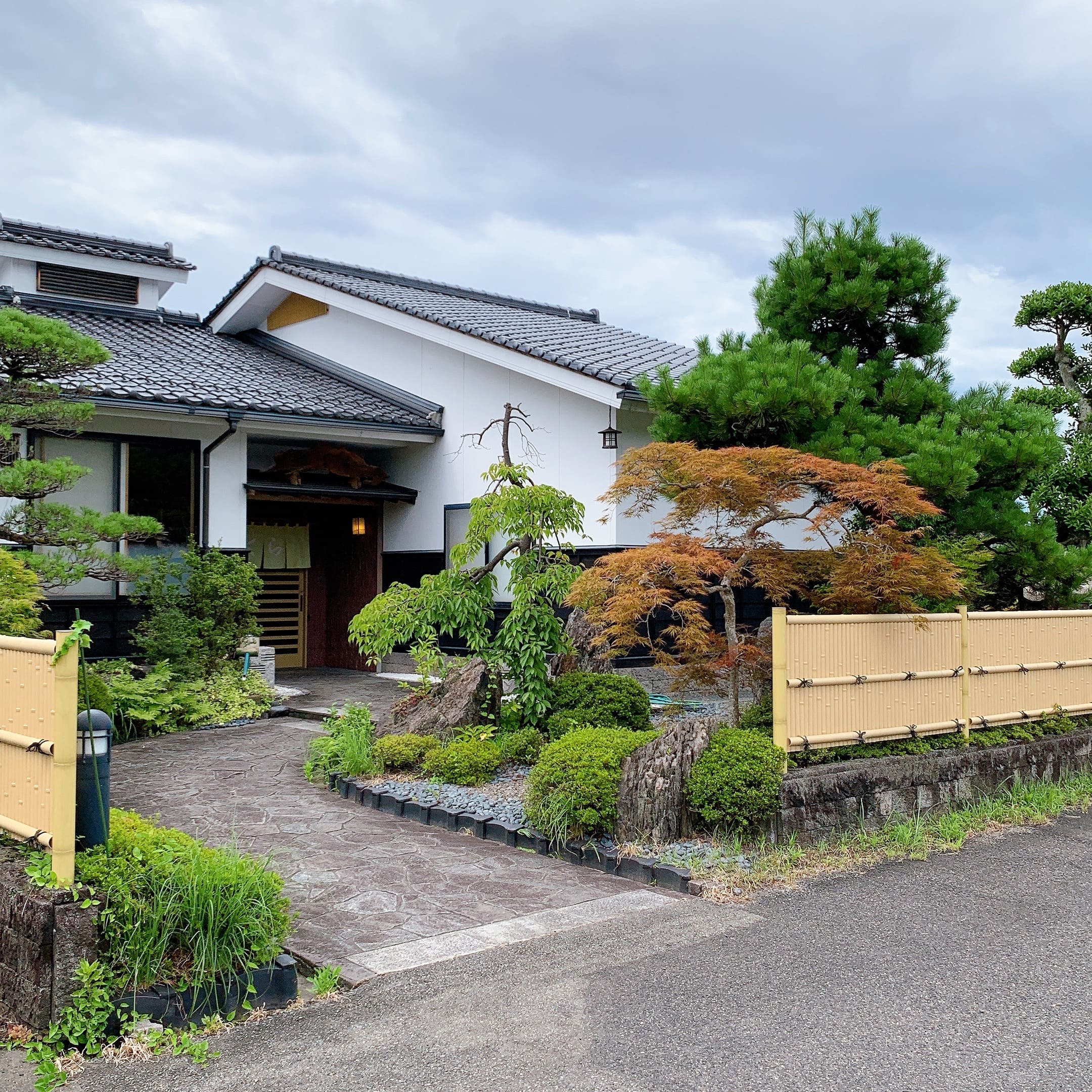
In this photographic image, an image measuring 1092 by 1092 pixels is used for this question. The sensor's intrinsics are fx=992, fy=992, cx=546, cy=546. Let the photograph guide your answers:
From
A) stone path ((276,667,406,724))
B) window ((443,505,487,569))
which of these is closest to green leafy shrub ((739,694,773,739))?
stone path ((276,667,406,724))

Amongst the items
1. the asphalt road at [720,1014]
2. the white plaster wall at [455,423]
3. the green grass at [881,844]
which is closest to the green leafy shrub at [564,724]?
the green grass at [881,844]

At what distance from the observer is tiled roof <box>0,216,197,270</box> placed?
15.7m

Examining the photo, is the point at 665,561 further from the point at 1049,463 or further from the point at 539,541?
the point at 1049,463

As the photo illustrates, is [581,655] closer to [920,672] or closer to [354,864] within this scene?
[920,672]

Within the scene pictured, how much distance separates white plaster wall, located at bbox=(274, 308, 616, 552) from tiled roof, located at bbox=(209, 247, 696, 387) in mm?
608

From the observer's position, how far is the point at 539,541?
9469 millimetres

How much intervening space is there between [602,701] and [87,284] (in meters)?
12.5

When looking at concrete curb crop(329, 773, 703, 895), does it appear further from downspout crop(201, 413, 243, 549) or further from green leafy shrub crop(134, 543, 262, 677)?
downspout crop(201, 413, 243, 549)

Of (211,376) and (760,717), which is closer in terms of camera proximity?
(760,717)

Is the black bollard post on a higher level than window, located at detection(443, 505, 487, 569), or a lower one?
lower

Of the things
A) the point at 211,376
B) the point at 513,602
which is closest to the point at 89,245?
the point at 211,376

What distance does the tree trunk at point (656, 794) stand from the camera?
22.2ft

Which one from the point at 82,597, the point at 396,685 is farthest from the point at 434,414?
the point at 82,597

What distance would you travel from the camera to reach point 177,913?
4.44m
